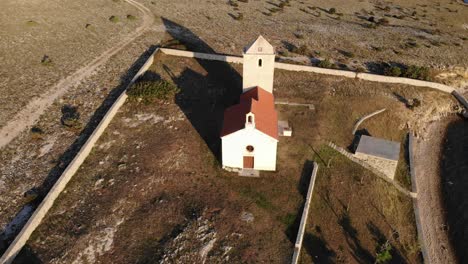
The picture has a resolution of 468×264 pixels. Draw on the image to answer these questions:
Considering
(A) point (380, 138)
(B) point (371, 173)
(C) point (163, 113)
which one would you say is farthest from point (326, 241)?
(C) point (163, 113)

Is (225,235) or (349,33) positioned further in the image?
(349,33)

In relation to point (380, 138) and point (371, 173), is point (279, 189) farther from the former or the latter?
point (380, 138)

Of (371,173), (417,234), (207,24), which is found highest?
(207,24)

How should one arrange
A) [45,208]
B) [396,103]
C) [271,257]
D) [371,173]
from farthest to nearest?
[396,103]
[371,173]
[45,208]
[271,257]

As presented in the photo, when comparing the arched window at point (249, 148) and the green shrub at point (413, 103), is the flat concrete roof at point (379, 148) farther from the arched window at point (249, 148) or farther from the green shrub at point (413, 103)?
the arched window at point (249, 148)

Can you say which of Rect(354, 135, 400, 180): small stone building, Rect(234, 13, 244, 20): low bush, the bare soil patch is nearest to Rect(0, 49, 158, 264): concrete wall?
Rect(354, 135, 400, 180): small stone building

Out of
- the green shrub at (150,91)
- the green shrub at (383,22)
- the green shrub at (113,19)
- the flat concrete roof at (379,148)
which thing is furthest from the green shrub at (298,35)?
the green shrub at (113,19)

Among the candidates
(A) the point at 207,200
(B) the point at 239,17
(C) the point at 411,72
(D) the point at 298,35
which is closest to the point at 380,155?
(A) the point at 207,200
